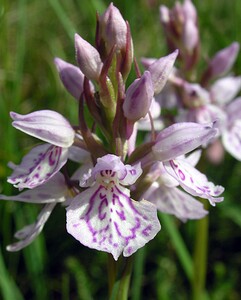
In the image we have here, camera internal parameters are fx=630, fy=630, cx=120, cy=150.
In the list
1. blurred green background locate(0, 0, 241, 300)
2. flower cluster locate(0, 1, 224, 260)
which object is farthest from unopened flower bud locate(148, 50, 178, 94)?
blurred green background locate(0, 0, 241, 300)

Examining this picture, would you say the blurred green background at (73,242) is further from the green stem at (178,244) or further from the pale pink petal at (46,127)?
the pale pink petal at (46,127)

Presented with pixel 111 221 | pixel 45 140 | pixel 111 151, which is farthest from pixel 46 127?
pixel 111 221

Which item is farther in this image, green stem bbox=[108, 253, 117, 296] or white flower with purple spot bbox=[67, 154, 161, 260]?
green stem bbox=[108, 253, 117, 296]

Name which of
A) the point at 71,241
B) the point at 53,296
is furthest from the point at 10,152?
the point at 53,296

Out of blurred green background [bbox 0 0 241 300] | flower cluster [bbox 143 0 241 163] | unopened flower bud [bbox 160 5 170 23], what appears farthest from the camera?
unopened flower bud [bbox 160 5 170 23]

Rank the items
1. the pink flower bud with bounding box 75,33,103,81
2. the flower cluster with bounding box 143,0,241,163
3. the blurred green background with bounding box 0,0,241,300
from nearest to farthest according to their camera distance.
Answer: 1. the pink flower bud with bounding box 75,33,103,81
2. the blurred green background with bounding box 0,0,241,300
3. the flower cluster with bounding box 143,0,241,163

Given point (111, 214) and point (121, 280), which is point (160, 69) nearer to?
point (111, 214)

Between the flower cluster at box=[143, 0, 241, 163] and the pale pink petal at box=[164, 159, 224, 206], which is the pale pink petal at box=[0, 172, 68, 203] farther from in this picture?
the flower cluster at box=[143, 0, 241, 163]

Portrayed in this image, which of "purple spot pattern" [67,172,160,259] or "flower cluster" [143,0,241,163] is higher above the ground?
"purple spot pattern" [67,172,160,259]
